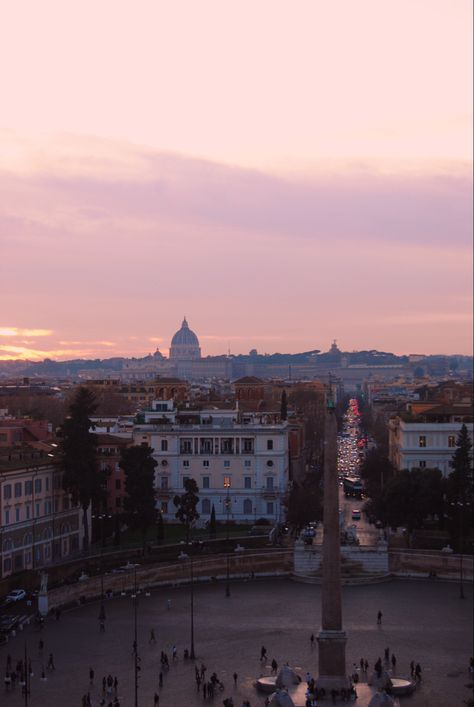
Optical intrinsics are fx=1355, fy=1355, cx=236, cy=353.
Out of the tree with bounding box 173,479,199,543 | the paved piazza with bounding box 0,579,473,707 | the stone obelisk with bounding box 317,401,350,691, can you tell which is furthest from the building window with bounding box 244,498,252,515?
the stone obelisk with bounding box 317,401,350,691

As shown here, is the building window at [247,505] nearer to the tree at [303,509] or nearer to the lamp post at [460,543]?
the tree at [303,509]

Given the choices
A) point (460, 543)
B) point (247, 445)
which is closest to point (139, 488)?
point (247, 445)

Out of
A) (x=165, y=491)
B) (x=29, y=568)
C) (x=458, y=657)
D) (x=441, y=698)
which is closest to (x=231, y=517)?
(x=165, y=491)

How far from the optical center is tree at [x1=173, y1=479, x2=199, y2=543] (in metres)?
64.0

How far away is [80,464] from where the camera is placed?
60094 mm

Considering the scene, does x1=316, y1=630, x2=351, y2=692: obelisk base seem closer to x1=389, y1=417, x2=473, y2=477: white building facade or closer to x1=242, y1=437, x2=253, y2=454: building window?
x1=242, y1=437, x2=253, y2=454: building window

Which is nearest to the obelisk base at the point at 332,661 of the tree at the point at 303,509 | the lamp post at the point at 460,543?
the lamp post at the point at 460,543

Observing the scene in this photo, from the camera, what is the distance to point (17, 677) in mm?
39000

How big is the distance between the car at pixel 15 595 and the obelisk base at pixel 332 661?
16.8m

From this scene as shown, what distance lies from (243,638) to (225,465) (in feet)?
96.0

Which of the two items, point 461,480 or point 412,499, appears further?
point 461,480

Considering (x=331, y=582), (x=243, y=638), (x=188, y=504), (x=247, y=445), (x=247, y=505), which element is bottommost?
(x=243, y=638)

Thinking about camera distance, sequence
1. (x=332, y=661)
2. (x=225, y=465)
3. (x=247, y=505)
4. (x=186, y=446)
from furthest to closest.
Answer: (x=186, y=446) < (x=225, y=465) < (x=247, y=505) < (x=332, y=661)

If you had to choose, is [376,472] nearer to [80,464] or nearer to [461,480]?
[461,480]
